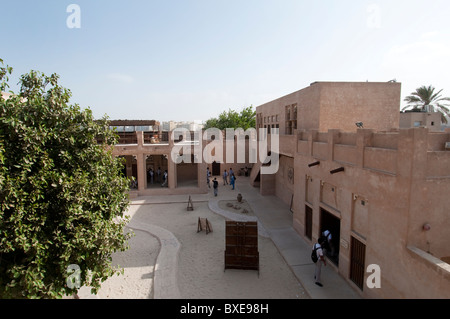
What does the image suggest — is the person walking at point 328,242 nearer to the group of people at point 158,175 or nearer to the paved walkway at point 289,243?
the paved walkway at point 289,243

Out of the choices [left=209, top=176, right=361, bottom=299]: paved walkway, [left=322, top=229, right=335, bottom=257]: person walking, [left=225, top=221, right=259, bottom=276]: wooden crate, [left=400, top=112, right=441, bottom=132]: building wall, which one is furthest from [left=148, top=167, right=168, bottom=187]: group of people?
[left=400, top=112, right=441, bottom=132]: building wall

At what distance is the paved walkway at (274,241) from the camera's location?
902cm

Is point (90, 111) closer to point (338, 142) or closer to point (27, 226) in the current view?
point (27, 226)

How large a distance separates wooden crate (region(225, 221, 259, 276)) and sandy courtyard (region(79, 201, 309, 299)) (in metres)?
0.32

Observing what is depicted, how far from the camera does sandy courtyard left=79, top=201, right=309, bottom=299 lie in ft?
29.9

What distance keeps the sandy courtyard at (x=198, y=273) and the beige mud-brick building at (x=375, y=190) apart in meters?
2.25

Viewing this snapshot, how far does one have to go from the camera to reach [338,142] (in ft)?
33.2

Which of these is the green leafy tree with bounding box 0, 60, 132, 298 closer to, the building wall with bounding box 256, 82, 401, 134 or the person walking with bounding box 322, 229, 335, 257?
the person walking with bounding box 322, 229, 335, 257

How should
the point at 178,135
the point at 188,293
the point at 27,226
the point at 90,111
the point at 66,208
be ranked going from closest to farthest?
the point at 27,226 → the point at 66,208 → the point at 90,111 → the point at 188,293 → the point at 178,135

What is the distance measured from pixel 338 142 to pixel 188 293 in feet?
24.8

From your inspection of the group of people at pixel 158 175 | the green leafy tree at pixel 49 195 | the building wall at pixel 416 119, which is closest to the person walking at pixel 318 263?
the green leafy tree at pixel 49 195

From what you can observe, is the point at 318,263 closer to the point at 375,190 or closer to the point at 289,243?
the point at 375,190

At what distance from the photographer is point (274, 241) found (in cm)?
1289

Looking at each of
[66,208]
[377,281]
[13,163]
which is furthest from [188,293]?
[13,163]
